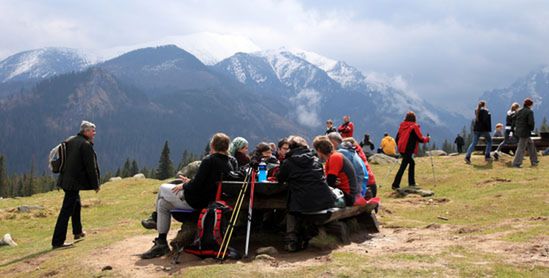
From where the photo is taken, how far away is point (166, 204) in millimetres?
11352

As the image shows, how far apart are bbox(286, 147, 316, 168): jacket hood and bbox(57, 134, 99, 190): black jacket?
575cm

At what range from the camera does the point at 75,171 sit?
13.5 m

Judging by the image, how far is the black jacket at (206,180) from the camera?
10.9 m

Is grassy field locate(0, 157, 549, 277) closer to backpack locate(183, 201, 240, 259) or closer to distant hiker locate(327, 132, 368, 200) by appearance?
backpack locate(183, 201, 240, 259)

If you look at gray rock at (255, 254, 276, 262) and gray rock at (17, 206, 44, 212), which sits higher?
gray rock at (255, 254, 276, 262)

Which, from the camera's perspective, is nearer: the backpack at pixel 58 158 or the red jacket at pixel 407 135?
the backpack at pixel 58 158

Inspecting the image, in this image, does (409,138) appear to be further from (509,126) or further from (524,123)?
(509,126)

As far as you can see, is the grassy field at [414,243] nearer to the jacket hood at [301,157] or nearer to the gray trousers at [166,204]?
the gray trousers at [166,204]

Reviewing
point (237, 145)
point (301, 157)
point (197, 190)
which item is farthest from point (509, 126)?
point (197, 190)

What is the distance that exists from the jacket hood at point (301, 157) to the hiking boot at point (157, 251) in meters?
3.35

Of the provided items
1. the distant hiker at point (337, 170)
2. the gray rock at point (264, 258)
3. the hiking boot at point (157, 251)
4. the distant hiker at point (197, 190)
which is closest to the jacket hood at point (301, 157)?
the distant hiker at point (337, 170)

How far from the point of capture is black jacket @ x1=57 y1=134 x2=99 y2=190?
528 inches

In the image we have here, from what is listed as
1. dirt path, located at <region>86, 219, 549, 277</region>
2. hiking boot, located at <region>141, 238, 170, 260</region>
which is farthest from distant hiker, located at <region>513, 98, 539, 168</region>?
hiking boot, located at <region>141, 238, 170, 260</region>

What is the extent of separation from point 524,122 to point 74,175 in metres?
19.5
